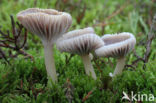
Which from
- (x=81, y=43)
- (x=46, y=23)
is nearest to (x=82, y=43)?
(x=81, y=43)

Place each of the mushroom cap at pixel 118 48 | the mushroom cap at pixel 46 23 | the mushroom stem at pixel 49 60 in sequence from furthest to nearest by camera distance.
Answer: the mushroom stem at pixel 49 60 → the mushroom cap at pixel 118 48 → the mushroom cap at pixel 46 23

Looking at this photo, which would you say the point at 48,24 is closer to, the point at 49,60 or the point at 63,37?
the point at 63,37

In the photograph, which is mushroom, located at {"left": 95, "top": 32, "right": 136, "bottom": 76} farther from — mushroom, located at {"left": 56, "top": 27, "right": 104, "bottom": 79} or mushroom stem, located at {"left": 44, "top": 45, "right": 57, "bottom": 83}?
mushroom stem, located at {"left": 44, "top": 45, "right": 57, "bottom": 83}

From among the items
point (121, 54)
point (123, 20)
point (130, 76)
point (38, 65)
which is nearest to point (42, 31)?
point (38, 65)

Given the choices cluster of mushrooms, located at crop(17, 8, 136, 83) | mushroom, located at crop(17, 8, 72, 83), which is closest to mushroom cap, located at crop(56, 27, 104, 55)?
cluster of mushrooms, located at crop(17, 8, 136, 83)

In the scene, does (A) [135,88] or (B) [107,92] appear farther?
(A) [135,88]

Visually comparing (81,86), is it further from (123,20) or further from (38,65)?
(123,20)

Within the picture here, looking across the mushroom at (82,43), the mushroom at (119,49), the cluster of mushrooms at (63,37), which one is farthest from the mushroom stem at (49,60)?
the mushroom at (119,49)

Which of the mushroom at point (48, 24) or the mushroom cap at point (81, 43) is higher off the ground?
the mushroom at point (48, 24)

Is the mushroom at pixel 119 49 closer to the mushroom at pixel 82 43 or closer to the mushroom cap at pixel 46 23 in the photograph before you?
the mushroom at pixel 82 43
